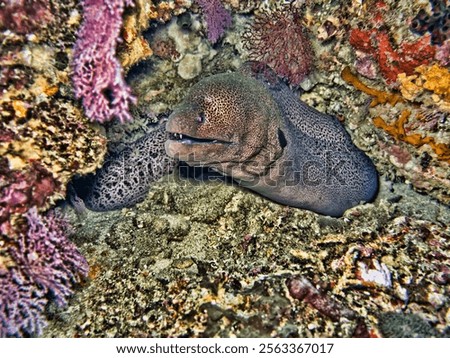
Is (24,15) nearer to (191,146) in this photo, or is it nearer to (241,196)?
(191,146)

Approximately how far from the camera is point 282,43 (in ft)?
10.4

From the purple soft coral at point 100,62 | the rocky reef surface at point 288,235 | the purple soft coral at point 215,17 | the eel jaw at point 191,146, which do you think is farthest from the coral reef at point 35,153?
the purple soft coral at point 215,17

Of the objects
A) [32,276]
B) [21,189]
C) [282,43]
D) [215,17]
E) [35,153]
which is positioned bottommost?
[32,276]

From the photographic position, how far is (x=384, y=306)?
Result: 7.23 feet

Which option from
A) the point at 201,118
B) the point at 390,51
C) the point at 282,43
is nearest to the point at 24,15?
the point at 201,118

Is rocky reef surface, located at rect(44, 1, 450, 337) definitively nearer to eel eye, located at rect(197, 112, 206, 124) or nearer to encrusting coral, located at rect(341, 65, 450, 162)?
encrusting coral, located at rect(341, 65, 450, 162)

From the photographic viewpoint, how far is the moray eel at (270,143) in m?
2.47

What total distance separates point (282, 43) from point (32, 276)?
10.1 ft

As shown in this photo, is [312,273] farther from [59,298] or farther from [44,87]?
[44,87]

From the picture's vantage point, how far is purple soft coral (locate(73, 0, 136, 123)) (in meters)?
2.05

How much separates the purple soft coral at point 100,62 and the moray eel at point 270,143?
1.52 feet

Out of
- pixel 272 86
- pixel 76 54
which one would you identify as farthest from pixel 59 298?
pixel 272 86

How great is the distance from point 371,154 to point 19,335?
3.74 meters

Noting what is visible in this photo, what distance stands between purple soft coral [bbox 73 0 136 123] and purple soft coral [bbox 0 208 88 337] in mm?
935
